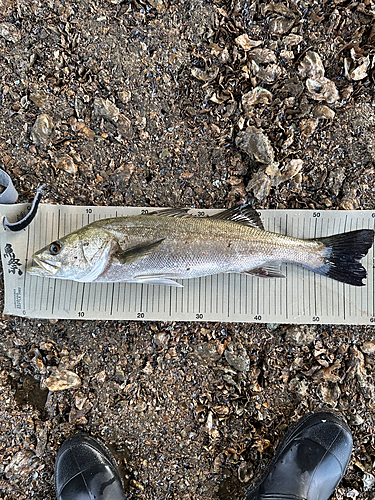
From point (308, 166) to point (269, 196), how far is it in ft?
1.73

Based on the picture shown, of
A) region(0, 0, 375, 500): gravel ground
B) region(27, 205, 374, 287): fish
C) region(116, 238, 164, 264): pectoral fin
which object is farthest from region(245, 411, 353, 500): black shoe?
region(116, 238, 164, 264): pectoral fin

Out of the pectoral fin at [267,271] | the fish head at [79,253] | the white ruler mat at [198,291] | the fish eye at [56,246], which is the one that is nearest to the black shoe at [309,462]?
the white ruler mat at [198,291]

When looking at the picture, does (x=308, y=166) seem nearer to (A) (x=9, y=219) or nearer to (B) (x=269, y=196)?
(B) (x=269, y=196)

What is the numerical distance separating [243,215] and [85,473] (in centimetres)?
299

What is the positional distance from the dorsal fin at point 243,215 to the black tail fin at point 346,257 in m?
0.69

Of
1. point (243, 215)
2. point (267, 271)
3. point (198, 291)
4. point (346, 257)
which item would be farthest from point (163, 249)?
point (346, 257)

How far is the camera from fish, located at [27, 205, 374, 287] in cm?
285

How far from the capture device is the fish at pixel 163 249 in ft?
9.34

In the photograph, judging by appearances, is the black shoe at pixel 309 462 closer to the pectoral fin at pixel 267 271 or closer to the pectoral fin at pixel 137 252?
the pectoral fin at pixel 267 271

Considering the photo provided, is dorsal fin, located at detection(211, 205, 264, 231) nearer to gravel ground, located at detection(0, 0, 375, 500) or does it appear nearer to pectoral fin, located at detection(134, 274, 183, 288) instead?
gravel ground, located at detection(0, 0, 375, 500)

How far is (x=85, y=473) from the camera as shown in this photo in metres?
3.15

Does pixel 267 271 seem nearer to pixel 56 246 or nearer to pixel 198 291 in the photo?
pixel 198 291

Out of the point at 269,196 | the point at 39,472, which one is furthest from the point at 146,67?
the point at 39,472

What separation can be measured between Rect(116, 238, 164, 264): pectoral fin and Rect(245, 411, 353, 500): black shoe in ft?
7.70
